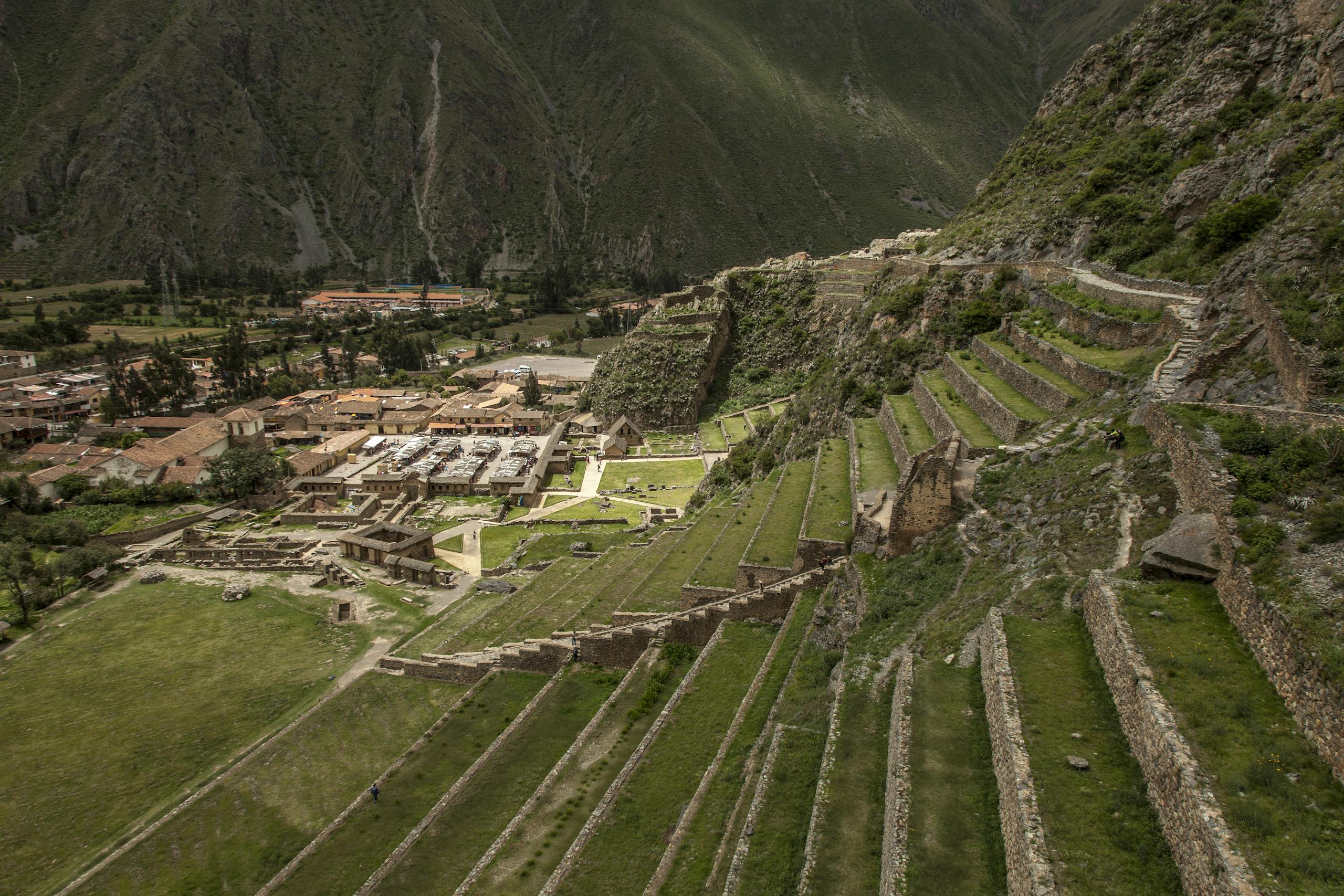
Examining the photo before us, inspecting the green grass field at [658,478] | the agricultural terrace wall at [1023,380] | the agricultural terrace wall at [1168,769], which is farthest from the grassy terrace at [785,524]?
the green grass field at [658,478]

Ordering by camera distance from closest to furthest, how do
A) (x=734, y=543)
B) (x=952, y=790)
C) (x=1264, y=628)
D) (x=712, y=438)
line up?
(x=1264, y=628) < (x=952, y=790) < (x=734, y=543) < (x=712, y=438)

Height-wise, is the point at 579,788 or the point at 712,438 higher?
the point at 712,438

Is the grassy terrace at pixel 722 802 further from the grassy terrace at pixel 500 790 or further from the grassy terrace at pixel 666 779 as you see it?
the grassy terrace at pixel 500 790

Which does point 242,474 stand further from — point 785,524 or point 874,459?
point 874,459

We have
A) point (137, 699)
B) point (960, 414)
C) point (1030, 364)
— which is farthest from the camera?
point (137, 699)

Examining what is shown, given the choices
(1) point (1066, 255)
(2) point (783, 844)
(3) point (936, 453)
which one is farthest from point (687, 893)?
(1) point (1066, 255)

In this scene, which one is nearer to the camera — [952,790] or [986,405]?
[952,790]

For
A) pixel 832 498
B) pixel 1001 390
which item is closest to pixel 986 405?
pixel 1001 390
